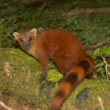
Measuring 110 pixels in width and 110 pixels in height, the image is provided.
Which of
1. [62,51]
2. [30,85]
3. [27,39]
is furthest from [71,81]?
[27,39]

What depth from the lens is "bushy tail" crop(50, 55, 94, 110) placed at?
136 inches

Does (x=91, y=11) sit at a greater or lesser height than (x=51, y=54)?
lesser

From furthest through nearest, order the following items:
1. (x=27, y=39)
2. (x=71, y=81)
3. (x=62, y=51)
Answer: (x=27, y=39) → (x=62, y=51) → (x=71, y=81)

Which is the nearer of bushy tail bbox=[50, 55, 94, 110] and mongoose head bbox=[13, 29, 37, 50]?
bushy tail bbox=[50, 55, 94, 110]

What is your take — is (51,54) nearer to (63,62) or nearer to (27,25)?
(63,62)

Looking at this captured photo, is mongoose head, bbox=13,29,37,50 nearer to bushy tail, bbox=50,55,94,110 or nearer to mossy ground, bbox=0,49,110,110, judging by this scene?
mossy ground, bbox=0,49,110,110

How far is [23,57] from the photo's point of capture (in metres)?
5.11

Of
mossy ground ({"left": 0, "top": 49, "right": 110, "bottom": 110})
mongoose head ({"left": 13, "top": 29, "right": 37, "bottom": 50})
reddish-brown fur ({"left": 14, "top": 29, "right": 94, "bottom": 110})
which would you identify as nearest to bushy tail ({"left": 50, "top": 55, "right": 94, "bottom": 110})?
reddish-brown fur ({"left": 14, "top": 29, "right": 94, "bottom": 110})

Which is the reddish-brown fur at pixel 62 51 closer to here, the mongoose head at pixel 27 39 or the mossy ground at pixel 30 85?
the mongoose head at pixel 27 39

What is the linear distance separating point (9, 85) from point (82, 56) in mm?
1689

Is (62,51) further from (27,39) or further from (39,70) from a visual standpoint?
(27,39)

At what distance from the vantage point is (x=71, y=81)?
3.75 meters

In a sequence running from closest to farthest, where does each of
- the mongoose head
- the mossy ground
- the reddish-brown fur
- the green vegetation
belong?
the mossy ground < the green vegetation < the reddish-brown fur < the mongoose head

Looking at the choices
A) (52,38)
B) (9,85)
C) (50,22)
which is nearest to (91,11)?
(50,22)
